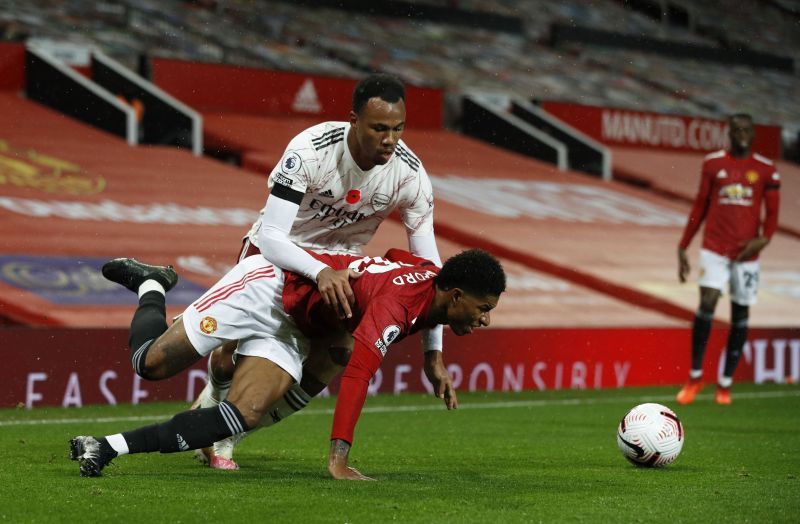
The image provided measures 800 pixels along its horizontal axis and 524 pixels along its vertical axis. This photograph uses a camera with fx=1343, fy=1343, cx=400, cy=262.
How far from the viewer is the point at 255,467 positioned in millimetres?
5703

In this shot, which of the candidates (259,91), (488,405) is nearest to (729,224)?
(488,405)

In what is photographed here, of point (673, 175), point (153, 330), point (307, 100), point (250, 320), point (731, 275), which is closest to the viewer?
point (250, 320)

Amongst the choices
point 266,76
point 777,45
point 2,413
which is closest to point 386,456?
point 2,413

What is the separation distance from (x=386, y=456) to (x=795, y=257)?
12.5 m

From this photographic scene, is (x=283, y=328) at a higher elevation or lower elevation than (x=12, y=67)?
higher

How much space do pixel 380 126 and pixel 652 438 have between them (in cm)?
181

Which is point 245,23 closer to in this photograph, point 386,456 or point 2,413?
point 2,413

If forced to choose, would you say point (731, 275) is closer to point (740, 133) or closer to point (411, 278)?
point (740, 133)

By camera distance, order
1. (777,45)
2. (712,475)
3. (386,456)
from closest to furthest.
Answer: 1. (712,475)
2. (386,456)
3. (777,45)

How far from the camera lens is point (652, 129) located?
850 inches

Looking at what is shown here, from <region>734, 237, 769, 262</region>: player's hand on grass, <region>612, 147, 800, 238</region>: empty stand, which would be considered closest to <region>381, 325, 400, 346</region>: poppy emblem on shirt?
<region>734, 237, 769, 262</region>: player's hand on grass

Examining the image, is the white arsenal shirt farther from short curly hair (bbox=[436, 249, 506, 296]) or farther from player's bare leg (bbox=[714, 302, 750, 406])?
player's bare leg (bbox=[714, 302, 750, 406])

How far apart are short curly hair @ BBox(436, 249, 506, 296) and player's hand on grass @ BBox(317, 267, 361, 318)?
1.22 ft

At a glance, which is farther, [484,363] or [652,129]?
[652,129]
